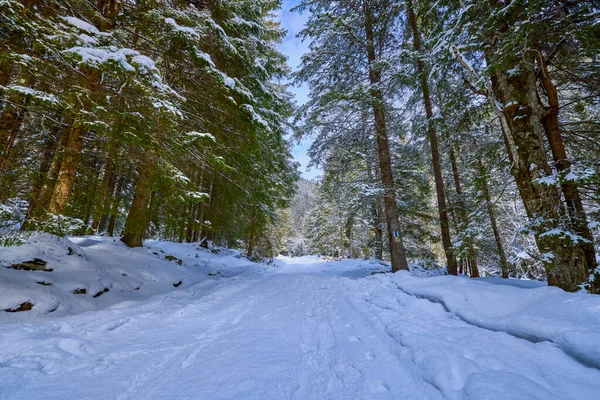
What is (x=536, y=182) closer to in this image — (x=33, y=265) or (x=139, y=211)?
(x=33, y=265)

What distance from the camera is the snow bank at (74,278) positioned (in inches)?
140

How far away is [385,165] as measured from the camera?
933 centimetres

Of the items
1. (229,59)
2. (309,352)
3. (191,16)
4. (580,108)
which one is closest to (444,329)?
(309,352)

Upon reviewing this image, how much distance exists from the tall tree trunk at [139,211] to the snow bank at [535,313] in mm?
6914

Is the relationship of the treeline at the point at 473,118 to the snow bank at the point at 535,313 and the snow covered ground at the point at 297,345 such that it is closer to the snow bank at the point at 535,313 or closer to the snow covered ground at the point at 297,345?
the snow bank at the point at 535,313

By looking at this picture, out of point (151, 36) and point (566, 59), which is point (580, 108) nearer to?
point (566, 59)

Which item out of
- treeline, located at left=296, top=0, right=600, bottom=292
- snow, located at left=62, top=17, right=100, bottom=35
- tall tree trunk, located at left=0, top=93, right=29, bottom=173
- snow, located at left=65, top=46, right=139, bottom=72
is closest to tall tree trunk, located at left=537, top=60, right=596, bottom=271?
treeline, located at left=296, top=0, right=600, bottom=292

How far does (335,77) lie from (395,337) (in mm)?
10183

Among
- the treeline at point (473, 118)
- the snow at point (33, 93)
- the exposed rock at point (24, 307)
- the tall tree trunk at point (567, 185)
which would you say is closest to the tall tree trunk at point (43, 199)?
the snow at point (33, 93)

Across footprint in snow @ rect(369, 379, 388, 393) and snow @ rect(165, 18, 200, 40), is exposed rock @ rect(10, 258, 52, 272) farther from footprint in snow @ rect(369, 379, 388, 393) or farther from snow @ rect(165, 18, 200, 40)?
footprint in snow @ rect(369, 379, 388, 393)

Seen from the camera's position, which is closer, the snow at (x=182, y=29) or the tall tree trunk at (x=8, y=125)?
the tall tree trunk at (x=8, y=125)

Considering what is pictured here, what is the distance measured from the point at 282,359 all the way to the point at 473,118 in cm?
764

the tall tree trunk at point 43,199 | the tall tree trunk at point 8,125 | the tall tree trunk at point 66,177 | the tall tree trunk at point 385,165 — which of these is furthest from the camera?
the tall tree trunk at point 385,165

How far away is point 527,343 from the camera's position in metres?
2.18
